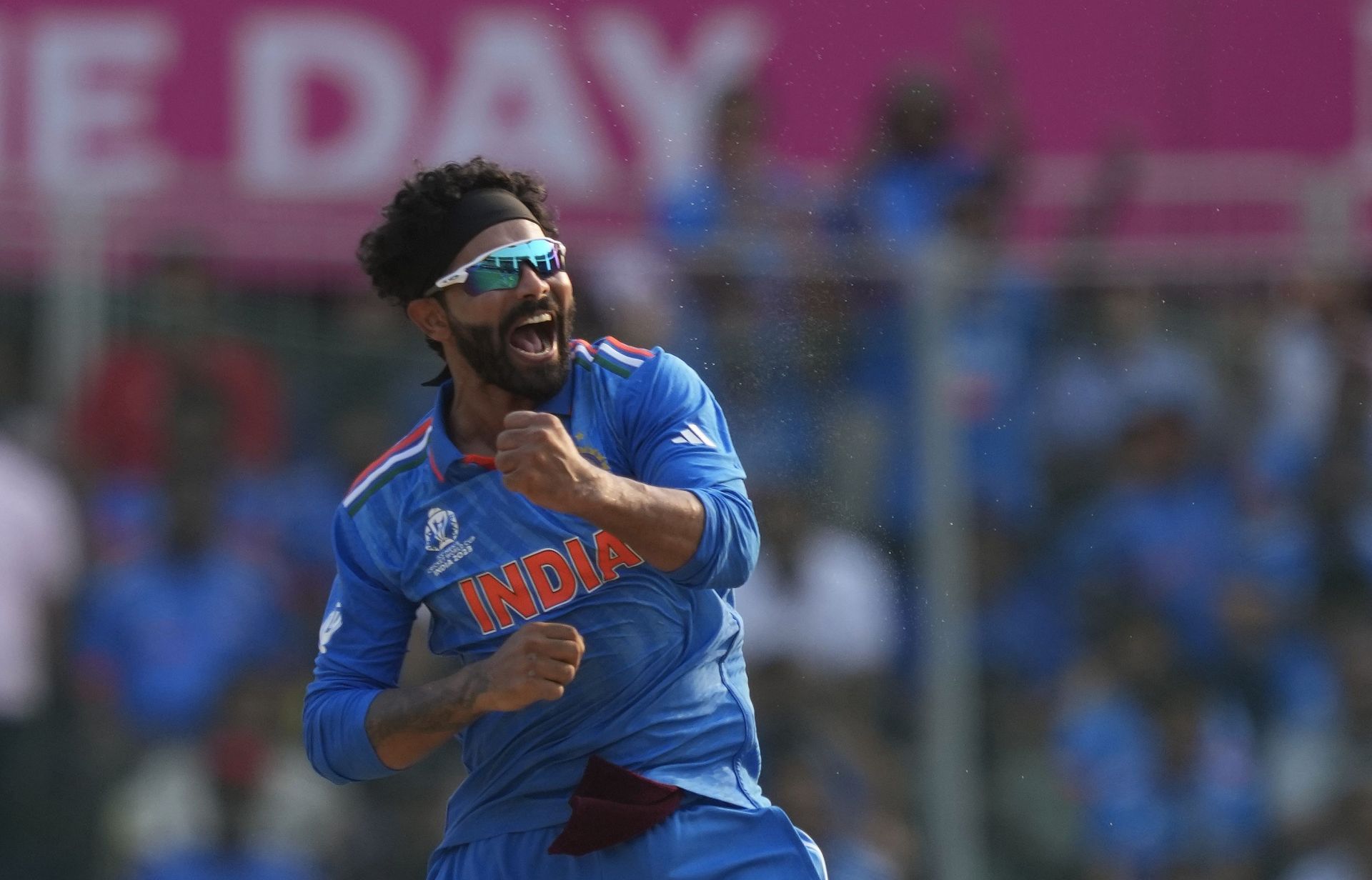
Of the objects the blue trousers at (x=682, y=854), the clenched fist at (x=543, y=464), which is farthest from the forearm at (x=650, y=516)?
the blue trousers at (x=682, y=854)

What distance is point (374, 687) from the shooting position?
15.7 ft

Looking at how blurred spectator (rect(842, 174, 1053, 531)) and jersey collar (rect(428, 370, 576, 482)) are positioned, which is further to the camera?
blurred spectator (rect(842, 174, 1053, 531))

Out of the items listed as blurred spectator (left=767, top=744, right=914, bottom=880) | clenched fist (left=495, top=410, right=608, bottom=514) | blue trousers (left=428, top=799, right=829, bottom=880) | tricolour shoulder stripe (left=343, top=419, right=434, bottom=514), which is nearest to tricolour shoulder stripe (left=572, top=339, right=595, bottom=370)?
tricolour shoulder stripe (left=343, top=419, right=434, bottom=514)

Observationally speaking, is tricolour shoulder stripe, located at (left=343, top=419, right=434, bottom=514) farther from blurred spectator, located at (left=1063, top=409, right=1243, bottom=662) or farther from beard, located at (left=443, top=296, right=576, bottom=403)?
blurred spectator, located at (left=1063, top=409, right=1243, bottom=662)

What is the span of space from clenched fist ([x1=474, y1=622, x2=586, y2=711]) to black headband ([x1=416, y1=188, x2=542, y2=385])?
2.98 feet

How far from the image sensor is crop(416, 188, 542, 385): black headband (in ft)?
15.4

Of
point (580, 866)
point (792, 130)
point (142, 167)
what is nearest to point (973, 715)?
point (792, 130)

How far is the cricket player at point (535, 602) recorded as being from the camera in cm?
458

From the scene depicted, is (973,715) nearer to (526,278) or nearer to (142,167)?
(526,278)

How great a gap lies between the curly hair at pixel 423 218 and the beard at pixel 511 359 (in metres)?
Result: 0.17

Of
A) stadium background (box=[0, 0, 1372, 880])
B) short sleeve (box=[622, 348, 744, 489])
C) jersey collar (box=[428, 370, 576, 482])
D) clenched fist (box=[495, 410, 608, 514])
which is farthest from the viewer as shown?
stadium background (box=[0, 0, 1372, 880])

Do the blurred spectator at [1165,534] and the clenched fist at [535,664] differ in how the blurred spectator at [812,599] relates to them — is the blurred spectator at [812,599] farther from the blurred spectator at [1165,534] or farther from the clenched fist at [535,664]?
the clenched fist at [535,664]

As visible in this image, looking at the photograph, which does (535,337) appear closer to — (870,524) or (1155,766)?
(870,524)

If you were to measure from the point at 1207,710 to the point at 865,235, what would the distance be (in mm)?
2526
